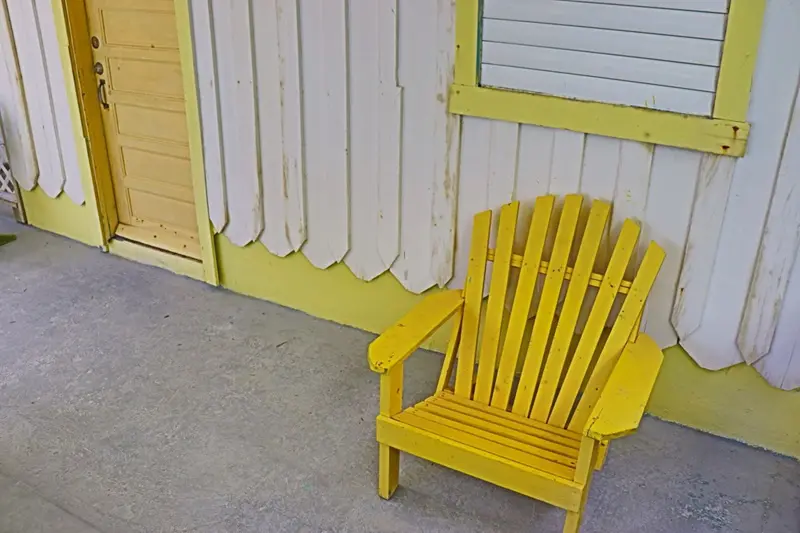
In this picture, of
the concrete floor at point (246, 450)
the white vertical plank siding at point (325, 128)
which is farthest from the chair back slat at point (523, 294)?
the white vertical plank siding at point (325, 128)

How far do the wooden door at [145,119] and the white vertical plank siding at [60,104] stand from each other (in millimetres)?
191

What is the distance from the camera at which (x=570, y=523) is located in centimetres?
199

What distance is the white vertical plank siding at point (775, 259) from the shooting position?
2.13 meters

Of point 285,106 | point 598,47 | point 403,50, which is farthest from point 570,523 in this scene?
point 285,106

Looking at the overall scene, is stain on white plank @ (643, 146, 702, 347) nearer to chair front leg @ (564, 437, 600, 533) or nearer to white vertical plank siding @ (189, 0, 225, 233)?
chair front leg @ (564, 437, 600, 533)

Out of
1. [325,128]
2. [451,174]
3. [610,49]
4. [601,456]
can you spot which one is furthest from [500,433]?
[325,128]

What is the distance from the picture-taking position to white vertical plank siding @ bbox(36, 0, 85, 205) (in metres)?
3.65

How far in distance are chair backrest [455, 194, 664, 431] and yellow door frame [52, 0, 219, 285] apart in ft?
Result: 5.24

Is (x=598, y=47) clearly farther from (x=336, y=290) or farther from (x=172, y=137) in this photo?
(x=172, y=137)

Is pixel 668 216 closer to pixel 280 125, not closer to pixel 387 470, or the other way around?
pixel 387 470

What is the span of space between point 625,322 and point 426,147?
102 cm

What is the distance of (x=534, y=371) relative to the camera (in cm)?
241

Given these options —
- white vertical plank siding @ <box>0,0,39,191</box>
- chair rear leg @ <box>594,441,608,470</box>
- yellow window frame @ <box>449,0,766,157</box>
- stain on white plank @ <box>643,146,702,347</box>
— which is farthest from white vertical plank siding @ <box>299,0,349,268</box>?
white vertical plank siding @ <box>0,0,39,191</box>

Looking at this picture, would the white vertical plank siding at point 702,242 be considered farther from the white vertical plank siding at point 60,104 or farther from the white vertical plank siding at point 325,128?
the white vertical plank siding at point 60,104
